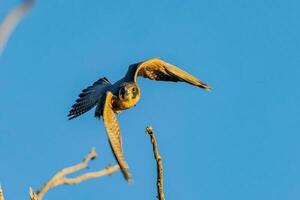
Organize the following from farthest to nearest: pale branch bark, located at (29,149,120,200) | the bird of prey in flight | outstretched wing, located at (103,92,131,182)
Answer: the bird of prey in flight → outstretched wing, located at (103,92,131,182) → pale branch bark, located at (29,149,120,200)

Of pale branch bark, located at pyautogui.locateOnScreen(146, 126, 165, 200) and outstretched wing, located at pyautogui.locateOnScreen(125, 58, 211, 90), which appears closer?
pale branch bark, located at pyautogui.locateOnScreen(146, 126, 165, 200)

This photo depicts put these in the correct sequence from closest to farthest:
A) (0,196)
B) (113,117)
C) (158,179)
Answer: (0,196)
(158,179)
(113,117)

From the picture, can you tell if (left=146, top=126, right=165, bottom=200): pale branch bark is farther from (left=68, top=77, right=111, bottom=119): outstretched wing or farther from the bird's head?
(left=68, top=77, right=111, bottom=119): outstretched wing

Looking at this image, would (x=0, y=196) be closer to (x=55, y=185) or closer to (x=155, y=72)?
(x=55, y=185)

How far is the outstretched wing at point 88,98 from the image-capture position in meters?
9.17

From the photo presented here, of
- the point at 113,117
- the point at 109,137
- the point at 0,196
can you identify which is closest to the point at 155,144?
the point at 0,196

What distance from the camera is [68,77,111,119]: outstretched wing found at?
30.1ft

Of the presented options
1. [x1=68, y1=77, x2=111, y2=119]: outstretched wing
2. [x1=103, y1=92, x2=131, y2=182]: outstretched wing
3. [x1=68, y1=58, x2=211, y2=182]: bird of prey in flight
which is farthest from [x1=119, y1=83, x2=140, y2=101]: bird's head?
[x1=68, y1=77, x2=111, y2=119]: outstretched wing

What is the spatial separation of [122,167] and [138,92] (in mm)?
2711

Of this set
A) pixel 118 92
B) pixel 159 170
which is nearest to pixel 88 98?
pixel 118 92

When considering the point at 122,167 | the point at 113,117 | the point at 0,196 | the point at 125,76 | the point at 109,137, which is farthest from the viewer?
the point at 125,76

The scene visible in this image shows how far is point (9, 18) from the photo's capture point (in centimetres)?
162

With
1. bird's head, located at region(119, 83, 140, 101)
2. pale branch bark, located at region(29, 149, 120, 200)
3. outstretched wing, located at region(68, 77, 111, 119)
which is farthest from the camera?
outstretched wing, located at region(68, 77, 111, 119)

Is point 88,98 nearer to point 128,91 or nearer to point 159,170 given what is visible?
point 128,91
